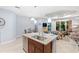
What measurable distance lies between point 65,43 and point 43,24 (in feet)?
1.95

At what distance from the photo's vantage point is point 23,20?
71.3 inches

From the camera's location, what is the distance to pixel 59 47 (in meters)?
1.70

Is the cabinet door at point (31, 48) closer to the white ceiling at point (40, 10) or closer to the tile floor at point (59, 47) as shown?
the tile floor at point (59, 47)

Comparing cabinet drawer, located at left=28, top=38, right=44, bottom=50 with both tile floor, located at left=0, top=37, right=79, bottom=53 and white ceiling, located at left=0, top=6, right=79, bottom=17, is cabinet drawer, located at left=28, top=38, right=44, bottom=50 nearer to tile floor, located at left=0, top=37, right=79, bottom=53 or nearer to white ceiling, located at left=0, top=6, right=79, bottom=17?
tile floor, located at left=0, top=37, right=79, bottom=53

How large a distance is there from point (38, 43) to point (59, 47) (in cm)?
44

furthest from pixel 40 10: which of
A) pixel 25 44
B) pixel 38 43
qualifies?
pixel 25 44

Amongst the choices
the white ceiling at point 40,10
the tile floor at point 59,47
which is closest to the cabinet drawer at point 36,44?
the tile floor at point 59,47

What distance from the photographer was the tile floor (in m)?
1.67

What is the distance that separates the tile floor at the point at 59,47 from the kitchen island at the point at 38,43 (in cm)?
10

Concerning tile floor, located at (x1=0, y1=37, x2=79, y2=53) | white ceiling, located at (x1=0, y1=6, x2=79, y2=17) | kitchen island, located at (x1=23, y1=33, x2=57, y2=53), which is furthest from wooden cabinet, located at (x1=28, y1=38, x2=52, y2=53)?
white ceiling, located at (x1=0, y1=6, x2=79, y2=17)

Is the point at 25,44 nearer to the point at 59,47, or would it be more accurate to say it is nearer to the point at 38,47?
the point at 38,47

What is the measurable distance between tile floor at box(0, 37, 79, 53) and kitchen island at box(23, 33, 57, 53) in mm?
104

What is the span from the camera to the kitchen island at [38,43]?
1680mm

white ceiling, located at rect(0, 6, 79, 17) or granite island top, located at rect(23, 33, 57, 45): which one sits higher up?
white ceiling, located at rect(0, 6, 79, 17)
